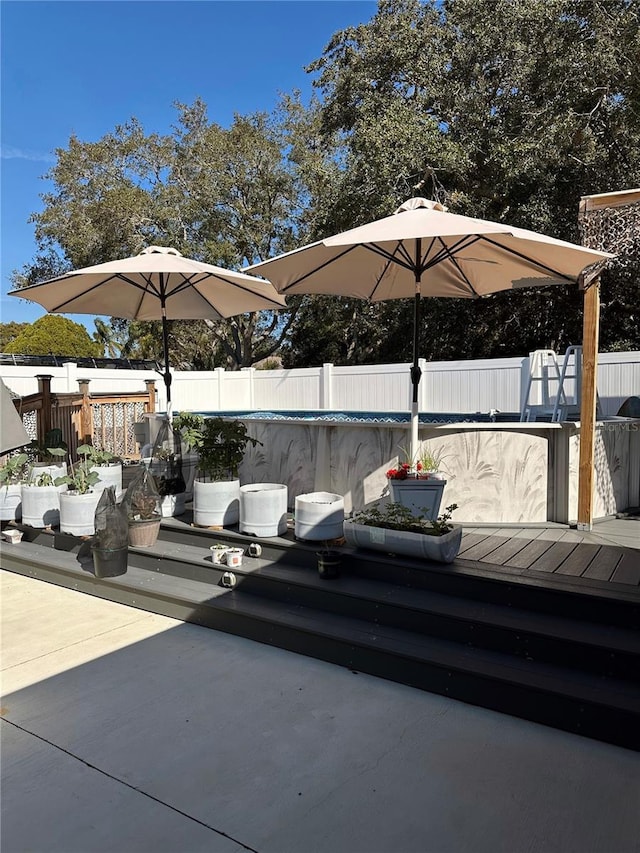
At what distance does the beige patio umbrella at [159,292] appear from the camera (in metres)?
5.00

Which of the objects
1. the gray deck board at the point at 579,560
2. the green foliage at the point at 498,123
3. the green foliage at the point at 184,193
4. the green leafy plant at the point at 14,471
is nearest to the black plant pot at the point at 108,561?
the green leafy plant at the point at 14,471

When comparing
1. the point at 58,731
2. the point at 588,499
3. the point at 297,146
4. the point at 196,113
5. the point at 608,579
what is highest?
the point at 196,113

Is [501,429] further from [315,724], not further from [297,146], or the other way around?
[297,146]

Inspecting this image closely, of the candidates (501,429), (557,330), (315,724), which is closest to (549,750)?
(315,724)

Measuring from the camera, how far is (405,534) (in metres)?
3.54

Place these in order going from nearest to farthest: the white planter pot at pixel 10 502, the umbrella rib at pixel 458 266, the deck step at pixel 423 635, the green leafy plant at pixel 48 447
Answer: the deck step at pixel 423 635, the umbrella rib at pixel 458 266, the white planter pot at pixel 10 502, the green leafy plant at pixel 48 447

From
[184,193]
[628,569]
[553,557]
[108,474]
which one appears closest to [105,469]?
[108,474]

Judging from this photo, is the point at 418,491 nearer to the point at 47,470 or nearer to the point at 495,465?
the point at 495,465

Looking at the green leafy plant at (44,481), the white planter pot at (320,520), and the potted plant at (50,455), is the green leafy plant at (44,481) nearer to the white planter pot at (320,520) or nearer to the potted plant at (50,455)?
the potted plant at (50,455)

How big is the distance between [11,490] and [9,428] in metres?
3.59

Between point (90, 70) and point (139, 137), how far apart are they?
8.09 m

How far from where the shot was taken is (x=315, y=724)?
2.56 m

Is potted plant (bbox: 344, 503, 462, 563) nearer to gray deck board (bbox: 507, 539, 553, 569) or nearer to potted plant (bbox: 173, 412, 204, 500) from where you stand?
gray deck board (bbox: 507, 539, 553, 569)

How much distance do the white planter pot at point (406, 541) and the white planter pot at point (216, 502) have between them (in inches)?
43.1
